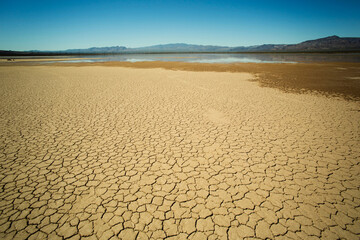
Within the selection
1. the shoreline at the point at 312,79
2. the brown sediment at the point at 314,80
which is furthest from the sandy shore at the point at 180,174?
the brown sediment at the point at 314,80

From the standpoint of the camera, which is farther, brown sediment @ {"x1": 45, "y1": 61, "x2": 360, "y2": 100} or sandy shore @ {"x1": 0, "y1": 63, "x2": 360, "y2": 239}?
brown sediment @ {"x1": 45, "y1": 61, "x2": 360, "y2": 100}

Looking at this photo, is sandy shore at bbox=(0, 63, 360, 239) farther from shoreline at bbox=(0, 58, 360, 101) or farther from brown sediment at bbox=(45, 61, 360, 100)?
brown sediment at bbox=(45, 61, 360, 100)

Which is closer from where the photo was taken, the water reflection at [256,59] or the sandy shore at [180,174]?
the sandy shore at [180,174]

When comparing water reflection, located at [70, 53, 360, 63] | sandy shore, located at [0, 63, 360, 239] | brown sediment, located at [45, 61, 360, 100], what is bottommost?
sandy shore, located at [0, 63, 360, 239]

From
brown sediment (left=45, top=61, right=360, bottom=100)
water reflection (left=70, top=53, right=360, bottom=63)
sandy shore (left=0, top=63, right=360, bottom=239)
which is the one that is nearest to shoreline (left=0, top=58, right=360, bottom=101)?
brown sediment (left=45, top=61, right=360, bottom=100)

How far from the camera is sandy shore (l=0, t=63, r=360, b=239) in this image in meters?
2.77

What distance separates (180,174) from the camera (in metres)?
3.92

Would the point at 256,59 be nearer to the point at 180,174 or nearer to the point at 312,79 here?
the point at 312,79

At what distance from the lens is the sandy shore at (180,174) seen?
2.77m

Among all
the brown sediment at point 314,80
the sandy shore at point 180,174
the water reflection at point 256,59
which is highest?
the water reflection at point 256,59

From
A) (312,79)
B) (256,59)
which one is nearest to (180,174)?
(312,79)

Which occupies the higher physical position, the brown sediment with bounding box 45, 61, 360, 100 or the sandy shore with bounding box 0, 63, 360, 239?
the brown sediment with bounding box 45, 61, 360, 100

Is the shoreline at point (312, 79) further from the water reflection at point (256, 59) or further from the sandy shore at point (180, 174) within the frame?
the water reflection at point (256, 59)

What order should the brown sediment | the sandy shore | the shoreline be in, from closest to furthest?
the sandy shore < the shoreline < the brown sediment
